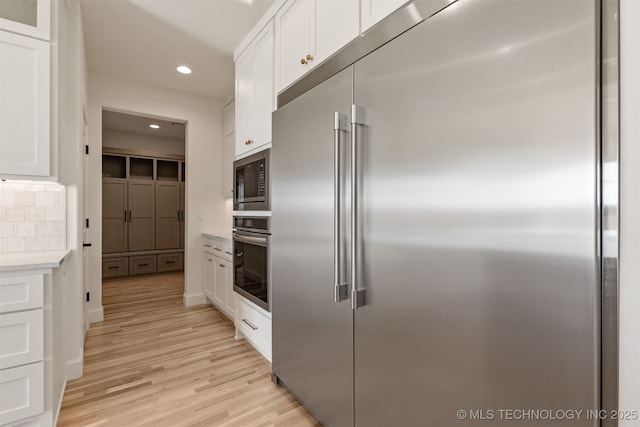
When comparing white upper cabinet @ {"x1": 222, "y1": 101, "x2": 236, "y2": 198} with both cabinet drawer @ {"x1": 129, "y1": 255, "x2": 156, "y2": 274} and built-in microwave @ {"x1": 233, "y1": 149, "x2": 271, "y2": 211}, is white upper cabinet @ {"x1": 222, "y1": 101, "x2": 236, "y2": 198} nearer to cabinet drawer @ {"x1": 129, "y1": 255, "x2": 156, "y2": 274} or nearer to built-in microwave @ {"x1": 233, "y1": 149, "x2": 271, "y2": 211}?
built-in microwave @ {"x1": 233, "y1": 149, "x2": 271, "y2": 211}

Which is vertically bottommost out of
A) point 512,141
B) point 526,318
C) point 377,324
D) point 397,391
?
point 397,391

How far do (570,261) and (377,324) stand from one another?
698mm

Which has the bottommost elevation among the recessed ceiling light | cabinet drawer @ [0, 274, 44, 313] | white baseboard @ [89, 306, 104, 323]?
white baseboard @ [89, 306, 104, 323]

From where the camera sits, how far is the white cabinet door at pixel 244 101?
8.31 ft

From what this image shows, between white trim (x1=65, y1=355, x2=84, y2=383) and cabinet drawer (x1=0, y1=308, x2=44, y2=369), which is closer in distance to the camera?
cabinet drawer (x1=0, y1=308, x2=44, y2=369)

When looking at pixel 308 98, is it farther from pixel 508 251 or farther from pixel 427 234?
pixel 508 251

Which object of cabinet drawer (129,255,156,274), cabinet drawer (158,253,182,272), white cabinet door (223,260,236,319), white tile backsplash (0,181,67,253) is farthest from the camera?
cabinet drawer (158,253,182,272)

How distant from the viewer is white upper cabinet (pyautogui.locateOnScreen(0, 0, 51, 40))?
66.6 inches

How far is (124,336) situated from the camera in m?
2.82

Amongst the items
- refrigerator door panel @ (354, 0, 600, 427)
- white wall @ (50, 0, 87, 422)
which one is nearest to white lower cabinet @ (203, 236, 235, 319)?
white wall @ (50, 0, 87, 422)

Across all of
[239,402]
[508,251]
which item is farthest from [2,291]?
[508,251]

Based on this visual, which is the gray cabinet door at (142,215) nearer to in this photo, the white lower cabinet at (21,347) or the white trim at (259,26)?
the white trim at (259,26)

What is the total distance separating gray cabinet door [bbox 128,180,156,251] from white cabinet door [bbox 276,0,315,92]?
4607mm

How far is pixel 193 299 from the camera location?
→ 3803 mm
